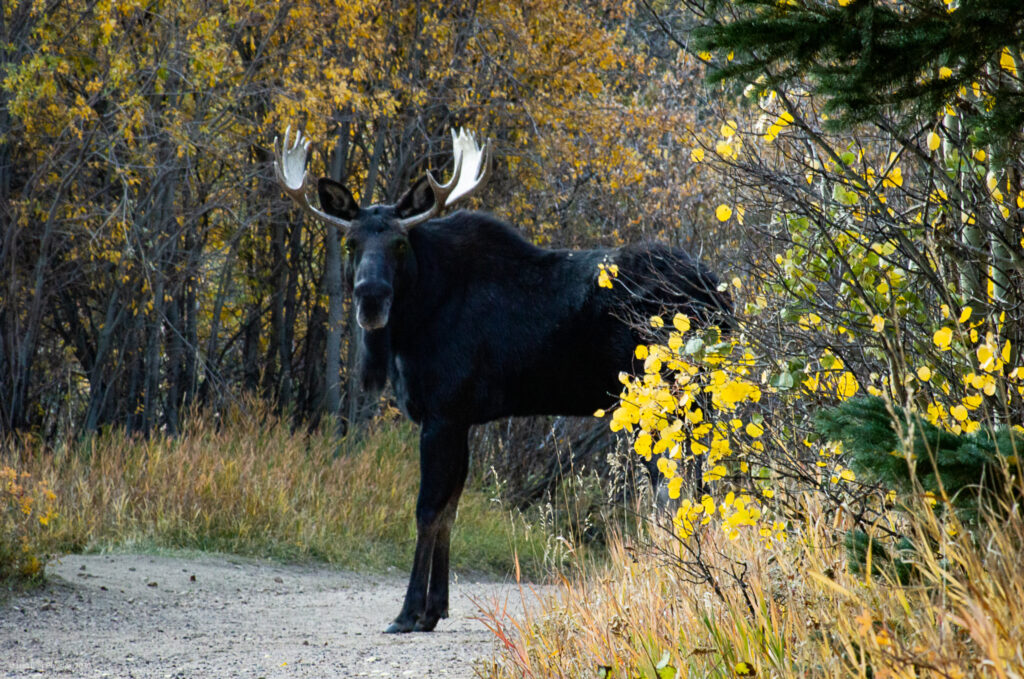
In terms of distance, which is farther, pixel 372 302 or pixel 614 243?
pixel 614 243

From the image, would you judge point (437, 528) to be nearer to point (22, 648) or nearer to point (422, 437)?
point (422, 437)

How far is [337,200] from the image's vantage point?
288 inches

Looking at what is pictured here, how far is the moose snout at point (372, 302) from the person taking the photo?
677 cm

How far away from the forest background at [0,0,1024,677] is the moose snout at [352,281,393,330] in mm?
1416

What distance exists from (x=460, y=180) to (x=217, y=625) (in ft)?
11.1

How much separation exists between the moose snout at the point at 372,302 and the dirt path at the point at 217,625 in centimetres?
173

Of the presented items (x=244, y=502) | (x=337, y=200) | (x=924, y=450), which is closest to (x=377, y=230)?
(x=337, y=200)

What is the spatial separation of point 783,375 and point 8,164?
898 cm

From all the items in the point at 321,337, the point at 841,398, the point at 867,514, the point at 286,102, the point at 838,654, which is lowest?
the point at 838,654

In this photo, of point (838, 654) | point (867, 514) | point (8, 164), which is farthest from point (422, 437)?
point (8, 164)

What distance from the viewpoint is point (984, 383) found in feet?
10.2

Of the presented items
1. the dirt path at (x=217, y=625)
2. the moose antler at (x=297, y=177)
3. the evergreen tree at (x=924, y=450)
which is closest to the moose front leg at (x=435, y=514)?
the dirt path at (x=217, y=625)

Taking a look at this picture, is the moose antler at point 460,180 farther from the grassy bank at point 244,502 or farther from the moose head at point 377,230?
the grassy bank at point 244,502

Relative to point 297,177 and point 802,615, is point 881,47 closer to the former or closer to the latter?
point 802,615
